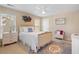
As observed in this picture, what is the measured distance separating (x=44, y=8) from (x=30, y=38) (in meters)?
0.61

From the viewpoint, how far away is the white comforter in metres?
1.77

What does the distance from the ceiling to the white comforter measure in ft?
1.30

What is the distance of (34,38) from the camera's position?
5.88ft

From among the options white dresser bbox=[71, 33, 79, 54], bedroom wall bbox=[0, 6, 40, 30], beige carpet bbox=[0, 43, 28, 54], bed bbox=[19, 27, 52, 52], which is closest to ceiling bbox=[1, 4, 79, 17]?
bedroom wall bbox=[0, 6, 40, 30]

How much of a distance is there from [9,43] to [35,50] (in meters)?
0.49

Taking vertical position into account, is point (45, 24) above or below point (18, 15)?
below

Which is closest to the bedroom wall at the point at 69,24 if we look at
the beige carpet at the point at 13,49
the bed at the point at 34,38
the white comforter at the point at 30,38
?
the bed at the point at 34,38

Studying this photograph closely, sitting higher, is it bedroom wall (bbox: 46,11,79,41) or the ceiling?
the ceiling

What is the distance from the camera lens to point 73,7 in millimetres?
1621

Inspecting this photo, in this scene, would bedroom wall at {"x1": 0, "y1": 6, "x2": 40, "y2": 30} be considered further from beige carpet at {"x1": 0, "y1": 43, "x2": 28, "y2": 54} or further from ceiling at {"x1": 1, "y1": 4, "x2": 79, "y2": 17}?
beige carpet at {"x1": 0, "y1": 43, "x2": 28, "y2": 54}

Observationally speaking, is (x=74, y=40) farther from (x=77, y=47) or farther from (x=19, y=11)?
(x=19, y=11)

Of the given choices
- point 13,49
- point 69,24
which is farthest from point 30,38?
point 69,24

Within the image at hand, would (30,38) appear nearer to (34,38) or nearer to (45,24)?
(34,38)

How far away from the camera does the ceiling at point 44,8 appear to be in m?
1.63
